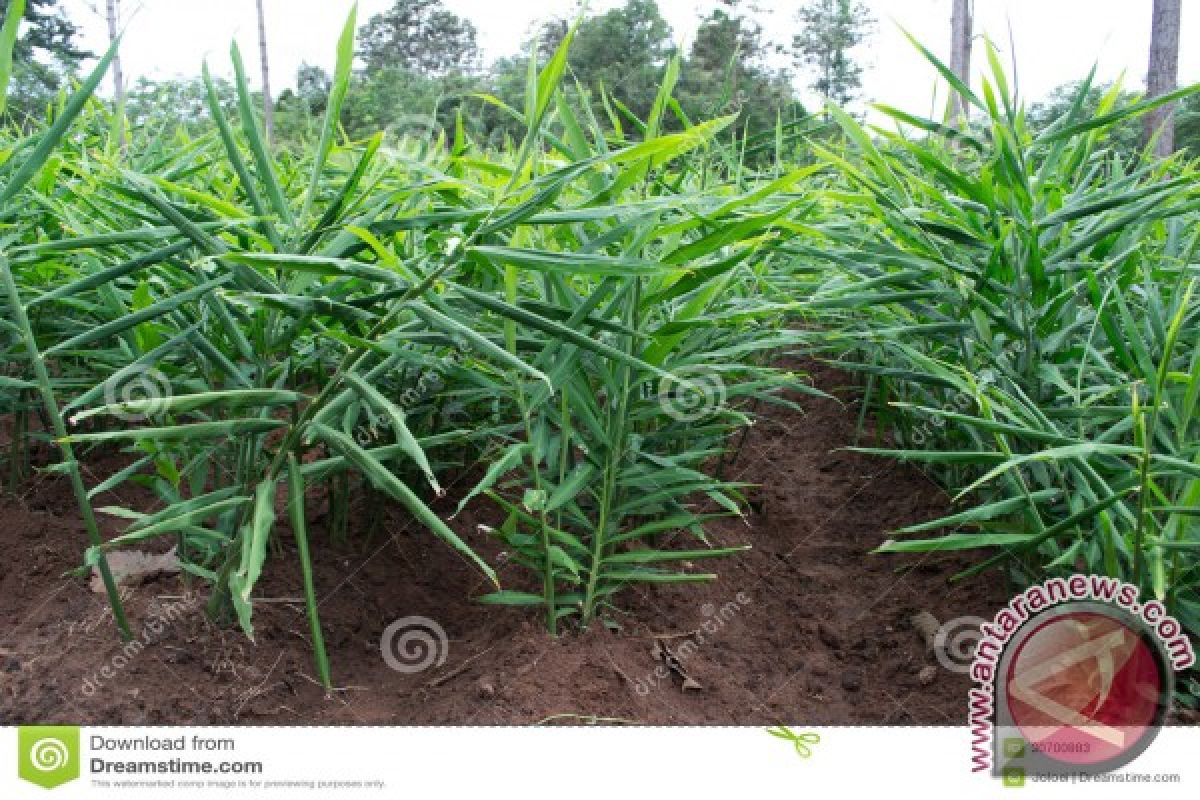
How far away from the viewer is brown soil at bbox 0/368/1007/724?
1.28m

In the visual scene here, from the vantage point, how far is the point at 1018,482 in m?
1.26

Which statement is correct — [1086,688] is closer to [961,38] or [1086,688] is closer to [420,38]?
[961,38]

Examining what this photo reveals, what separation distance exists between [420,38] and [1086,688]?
28.4m

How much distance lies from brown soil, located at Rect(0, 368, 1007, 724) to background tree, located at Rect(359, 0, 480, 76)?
26544 millimetres

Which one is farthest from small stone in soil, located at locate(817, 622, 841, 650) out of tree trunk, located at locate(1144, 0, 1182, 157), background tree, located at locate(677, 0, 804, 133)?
background tree, located at locate(677, 0, 804, 133)

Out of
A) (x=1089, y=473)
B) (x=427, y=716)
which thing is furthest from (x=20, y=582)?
(x=1089, y=473)

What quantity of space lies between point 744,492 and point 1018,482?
28.3 inches

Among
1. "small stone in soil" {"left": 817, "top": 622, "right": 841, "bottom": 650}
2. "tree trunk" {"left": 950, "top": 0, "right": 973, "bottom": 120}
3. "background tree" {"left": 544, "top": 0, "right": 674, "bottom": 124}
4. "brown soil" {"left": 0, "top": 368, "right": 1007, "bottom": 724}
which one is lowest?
"small stone in soil" {"left": 817, "top": 622, "right": 841, "bottom": 650}

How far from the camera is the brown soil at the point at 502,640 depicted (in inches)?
50.2

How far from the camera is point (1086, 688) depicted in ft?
4.04

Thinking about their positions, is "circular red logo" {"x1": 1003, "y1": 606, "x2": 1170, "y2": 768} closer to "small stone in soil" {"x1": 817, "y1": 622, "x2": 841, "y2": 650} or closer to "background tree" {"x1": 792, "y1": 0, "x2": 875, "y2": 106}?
"small stone in soil" {"x1": 817, "y1": 622, "x2": 841, "y2": 650}

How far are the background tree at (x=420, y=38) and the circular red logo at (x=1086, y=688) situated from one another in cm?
2714

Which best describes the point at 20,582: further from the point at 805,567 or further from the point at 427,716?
the point at 805,567

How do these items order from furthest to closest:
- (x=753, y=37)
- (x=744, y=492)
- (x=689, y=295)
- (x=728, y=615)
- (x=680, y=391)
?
(x=753, y=37), (x=744, y=492), (x=728, y=615), (x=689, y=295), (x=680, y=391)
